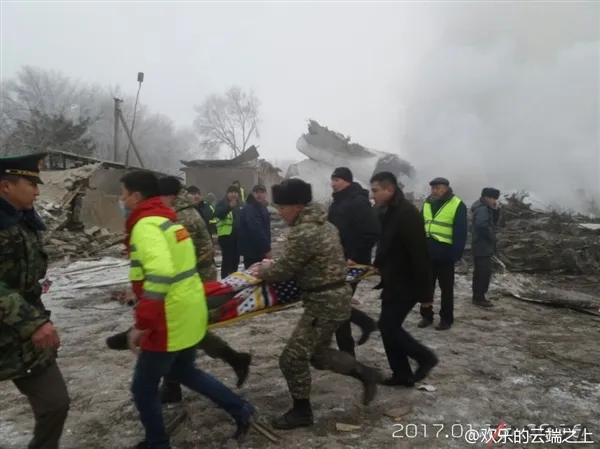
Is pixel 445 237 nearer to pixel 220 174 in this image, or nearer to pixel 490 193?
pixel 490 193

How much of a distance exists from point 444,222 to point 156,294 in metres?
4.11

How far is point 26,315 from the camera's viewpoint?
225 cm

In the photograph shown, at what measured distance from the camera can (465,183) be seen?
23938mm

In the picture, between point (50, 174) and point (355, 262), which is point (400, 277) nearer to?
point (355, 262)

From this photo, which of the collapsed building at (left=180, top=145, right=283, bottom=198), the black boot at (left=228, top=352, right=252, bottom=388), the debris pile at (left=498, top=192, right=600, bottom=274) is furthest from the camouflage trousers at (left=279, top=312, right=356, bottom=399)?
the collapsed building at (left=180, top=145, right=283, bottom=198)

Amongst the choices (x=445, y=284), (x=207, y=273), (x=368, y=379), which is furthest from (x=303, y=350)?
(x=445, y=284)

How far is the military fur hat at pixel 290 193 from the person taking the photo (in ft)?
10.4

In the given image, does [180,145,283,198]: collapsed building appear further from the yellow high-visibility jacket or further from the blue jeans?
the yellow high-visibility jacket

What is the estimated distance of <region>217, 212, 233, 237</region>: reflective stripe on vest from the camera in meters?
7.32

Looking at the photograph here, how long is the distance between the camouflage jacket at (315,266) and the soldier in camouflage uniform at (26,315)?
4.47 ft

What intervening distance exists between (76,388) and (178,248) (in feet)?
7.55

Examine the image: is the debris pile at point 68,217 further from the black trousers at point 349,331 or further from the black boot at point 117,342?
the black trousers at point 349,331

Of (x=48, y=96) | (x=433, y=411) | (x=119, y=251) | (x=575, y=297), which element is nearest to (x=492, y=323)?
(x=575, y=297)

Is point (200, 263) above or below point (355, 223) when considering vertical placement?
below
